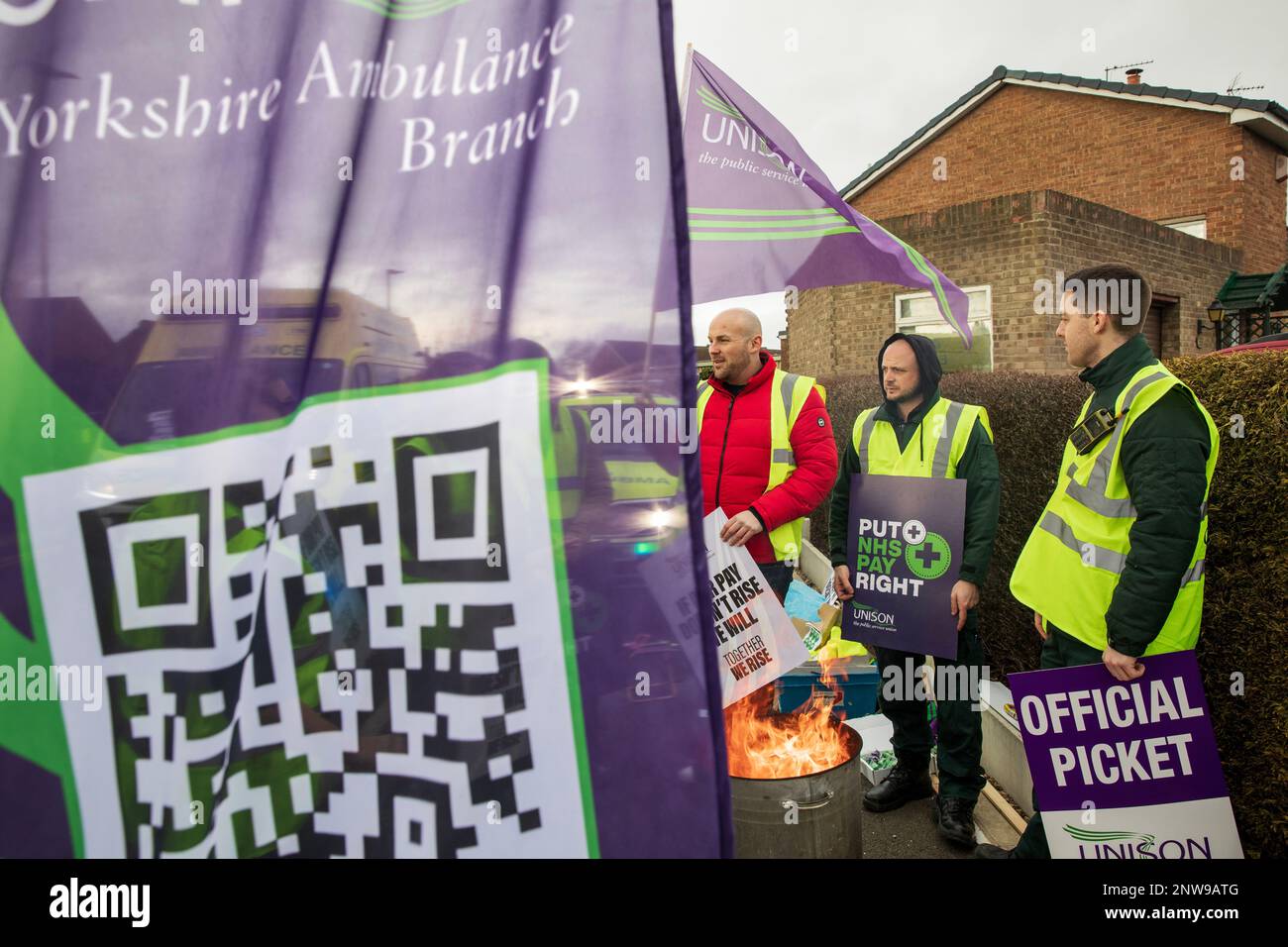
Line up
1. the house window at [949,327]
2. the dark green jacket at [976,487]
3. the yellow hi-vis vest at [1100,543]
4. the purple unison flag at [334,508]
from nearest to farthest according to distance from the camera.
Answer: the purple unison flag at [334,508]
the yellow hi-vis vest at [1100,543]
the dark green jacket at [976,487]
the house window at [949,327]

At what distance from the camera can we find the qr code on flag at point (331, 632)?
1.23 metres

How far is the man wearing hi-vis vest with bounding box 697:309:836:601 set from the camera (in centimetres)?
356

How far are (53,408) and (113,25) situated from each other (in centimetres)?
63

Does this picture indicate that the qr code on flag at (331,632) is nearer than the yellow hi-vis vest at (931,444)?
Yes

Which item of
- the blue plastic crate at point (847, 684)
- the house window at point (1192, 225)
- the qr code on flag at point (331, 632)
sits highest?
the house window at point (1192, 225)

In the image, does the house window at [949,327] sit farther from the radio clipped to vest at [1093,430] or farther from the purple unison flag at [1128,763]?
the purple unison flag at [1128,763]

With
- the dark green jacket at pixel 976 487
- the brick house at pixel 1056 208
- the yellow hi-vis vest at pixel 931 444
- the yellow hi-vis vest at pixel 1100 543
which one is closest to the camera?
the yellow hi-vis vest at pixel 1100 543

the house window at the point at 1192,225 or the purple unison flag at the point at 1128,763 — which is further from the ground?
the house window at the point at 1192,225

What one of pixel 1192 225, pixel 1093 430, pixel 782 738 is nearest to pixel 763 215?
pixel 1093 430

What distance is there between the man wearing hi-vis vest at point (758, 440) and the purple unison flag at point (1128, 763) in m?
1.23

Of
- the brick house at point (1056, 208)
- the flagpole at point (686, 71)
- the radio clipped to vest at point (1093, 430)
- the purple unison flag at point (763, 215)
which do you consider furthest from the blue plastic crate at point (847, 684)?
the brick house at point (1056, 208)

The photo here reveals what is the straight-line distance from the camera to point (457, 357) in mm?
1254

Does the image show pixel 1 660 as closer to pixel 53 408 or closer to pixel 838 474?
pixel 53 408
